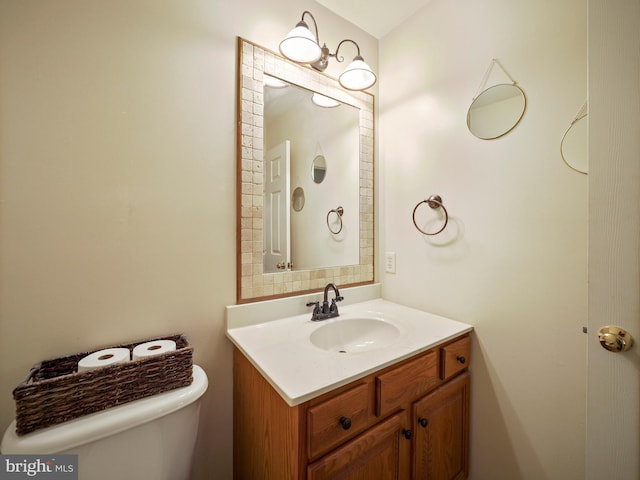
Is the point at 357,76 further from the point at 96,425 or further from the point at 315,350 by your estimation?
the point at 96,425

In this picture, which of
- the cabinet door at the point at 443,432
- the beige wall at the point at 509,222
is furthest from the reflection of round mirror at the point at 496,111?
the cabinet door at the point at 443,432

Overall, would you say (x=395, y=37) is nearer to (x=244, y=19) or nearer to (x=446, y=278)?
(x=244, y=19)

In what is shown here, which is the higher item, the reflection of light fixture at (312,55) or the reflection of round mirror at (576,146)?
the reflection of light fixture at (312,55)

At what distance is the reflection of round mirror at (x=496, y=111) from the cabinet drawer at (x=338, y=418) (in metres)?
1.16

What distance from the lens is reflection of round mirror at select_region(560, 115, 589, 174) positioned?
0.93m

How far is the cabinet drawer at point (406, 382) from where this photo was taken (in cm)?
90

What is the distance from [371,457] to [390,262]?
0.99 metres

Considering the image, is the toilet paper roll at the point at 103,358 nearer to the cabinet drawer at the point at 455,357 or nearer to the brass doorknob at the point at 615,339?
the cabinet drawer at the point at 455,357

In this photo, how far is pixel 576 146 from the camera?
95cm

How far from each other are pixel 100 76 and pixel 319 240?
1104 millimetres

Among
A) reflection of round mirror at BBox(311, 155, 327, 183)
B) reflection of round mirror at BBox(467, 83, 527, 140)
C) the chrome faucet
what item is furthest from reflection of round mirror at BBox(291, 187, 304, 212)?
reflection of round mirror at BBox(467, 83, 527, 140)

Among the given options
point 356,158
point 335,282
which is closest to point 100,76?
point 356,158

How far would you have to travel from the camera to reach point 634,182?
63 cm

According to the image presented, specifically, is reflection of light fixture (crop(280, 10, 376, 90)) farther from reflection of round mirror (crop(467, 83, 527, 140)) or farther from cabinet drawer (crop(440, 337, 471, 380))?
cabinet drawer (crop(440, 337, 471, 380))
